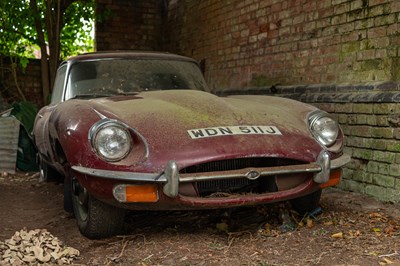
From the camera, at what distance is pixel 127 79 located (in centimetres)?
409

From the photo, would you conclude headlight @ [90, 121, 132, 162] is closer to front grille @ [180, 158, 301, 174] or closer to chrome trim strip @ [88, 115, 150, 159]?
chrome trim strip @ [88, 115, 150, 159]

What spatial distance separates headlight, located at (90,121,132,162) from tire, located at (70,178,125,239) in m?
0.40

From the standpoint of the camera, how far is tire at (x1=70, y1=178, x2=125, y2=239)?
296 centimetres

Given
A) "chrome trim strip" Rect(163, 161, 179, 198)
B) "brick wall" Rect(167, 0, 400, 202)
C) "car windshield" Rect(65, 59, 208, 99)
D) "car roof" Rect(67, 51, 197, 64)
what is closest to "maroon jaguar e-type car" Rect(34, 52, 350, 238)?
"chrome trim strip" Rect(163, 161, 179, 198)

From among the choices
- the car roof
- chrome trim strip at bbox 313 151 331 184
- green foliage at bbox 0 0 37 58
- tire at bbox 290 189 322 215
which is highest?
green foliage at bbox 0 0 37 58

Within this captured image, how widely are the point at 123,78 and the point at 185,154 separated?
5.38 ft

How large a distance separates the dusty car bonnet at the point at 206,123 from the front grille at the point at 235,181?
0.43ft

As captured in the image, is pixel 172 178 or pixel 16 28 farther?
pixel 16 28

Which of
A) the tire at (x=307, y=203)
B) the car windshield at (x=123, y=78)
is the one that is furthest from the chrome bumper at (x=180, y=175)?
the car windshield at (x=123, y=78)

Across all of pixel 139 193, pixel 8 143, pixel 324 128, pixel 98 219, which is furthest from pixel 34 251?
pixel 8 143

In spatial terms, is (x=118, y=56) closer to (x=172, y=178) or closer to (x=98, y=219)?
(x=98, y=219)

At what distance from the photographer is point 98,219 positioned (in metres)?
2.98

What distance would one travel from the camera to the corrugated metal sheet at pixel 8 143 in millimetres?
6355

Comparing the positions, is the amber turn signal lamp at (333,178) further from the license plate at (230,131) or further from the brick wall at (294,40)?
the brick wall at (294,40)
